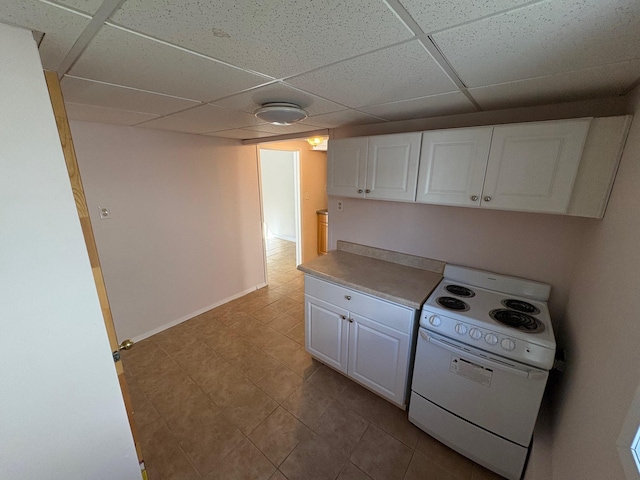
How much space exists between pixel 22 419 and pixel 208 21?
1.25 metres

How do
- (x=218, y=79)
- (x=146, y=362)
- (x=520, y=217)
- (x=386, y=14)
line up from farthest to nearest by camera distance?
(x=146, y=362)
(x=520, y=217)
(x=218, y=79)
(x=386, y=14)

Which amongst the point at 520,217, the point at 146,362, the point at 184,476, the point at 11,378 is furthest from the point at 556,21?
the point at 146,362

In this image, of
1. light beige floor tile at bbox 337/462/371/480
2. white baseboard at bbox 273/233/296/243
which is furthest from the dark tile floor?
white baseboard at bbox 273/233/296/243

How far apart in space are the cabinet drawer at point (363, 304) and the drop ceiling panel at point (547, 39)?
4.30ft

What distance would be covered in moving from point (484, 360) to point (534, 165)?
3.57 ft

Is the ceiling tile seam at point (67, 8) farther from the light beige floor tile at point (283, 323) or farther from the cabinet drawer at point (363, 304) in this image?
the light beige floor tile at point (283, 323)

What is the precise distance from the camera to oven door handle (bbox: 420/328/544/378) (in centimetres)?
126

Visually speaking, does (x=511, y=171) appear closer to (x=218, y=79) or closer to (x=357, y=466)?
(x=218, y=79)

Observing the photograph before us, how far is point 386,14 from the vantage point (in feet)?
2.11

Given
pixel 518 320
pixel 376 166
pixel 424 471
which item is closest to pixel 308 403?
pixel 424 471

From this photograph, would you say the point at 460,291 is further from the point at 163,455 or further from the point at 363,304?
the point at 163,455

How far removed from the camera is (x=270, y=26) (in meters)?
0.70

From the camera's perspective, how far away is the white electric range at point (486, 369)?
4.24 feet

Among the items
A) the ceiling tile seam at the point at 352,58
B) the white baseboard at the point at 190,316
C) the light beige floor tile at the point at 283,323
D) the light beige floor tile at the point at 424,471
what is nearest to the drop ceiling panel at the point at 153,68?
the ceiling tile seam at the point at 352,58
